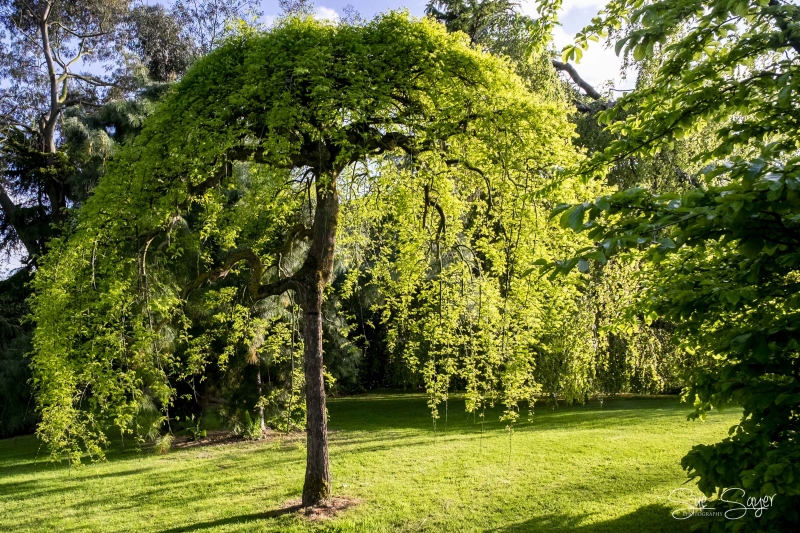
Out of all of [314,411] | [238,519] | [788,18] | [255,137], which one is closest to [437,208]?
[255,137]

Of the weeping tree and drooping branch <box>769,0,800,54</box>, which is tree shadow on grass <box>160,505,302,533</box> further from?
drooping branch <box>769,0,800,54</box>

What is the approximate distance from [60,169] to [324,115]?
413 inches

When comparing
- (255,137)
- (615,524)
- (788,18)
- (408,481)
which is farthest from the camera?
(408,481)

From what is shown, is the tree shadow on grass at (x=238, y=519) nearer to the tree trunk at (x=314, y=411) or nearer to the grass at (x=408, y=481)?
the grass at (x=408, y=481)

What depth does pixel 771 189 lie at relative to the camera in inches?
60.5

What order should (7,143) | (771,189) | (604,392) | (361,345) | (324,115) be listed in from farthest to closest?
(361,345) < (7,143) < (604,392) < (324,115) < (771,189)

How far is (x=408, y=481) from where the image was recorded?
7156 mm

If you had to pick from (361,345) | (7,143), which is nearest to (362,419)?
(361,345)

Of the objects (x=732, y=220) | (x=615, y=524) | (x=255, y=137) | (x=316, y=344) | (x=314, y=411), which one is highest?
(x=255, y=137)

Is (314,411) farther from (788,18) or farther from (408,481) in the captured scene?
(788,18)

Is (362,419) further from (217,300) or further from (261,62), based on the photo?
(261,62)

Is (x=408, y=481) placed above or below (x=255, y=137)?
below

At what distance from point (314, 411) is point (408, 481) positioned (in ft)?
7.00

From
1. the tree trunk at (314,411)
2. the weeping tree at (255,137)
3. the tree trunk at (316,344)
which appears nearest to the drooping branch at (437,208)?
the weeping tree at (255,137)
